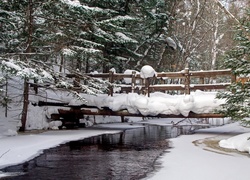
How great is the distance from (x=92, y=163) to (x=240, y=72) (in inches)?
203

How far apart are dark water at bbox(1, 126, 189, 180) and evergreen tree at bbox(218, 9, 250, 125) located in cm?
256

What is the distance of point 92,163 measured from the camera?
27.1ft

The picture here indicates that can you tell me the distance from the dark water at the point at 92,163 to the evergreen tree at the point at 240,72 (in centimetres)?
256

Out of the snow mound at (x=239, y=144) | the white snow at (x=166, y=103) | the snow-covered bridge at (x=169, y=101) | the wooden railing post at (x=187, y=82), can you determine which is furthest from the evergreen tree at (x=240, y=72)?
the wooden railing post at (x=187, y=82)

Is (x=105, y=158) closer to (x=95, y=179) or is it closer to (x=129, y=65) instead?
(x=95, y=179)

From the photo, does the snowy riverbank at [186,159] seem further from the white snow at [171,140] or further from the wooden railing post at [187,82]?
the wooden railing post at [187,82]

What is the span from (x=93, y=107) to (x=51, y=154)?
7.85m

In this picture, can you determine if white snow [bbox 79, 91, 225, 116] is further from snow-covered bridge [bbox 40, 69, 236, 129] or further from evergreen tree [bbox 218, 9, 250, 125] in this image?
evergreen tree [bbox 218, 9, 250, 125]

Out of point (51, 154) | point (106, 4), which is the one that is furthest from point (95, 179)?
point (106, 4)

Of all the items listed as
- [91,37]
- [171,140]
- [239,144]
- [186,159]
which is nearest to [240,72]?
[239,144]

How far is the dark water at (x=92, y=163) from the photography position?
22.5 ft

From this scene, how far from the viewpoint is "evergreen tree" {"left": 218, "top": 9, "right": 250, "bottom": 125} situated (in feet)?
32.6

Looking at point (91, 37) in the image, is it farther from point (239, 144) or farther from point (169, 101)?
point (239, 144)

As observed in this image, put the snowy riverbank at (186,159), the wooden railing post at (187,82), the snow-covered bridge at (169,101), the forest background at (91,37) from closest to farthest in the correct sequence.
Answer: the snowy riverbank at (186,159) < the forest background at (91,37) < the snow-covered bridge at (169,101) < the wooden railing post at (187,82)
